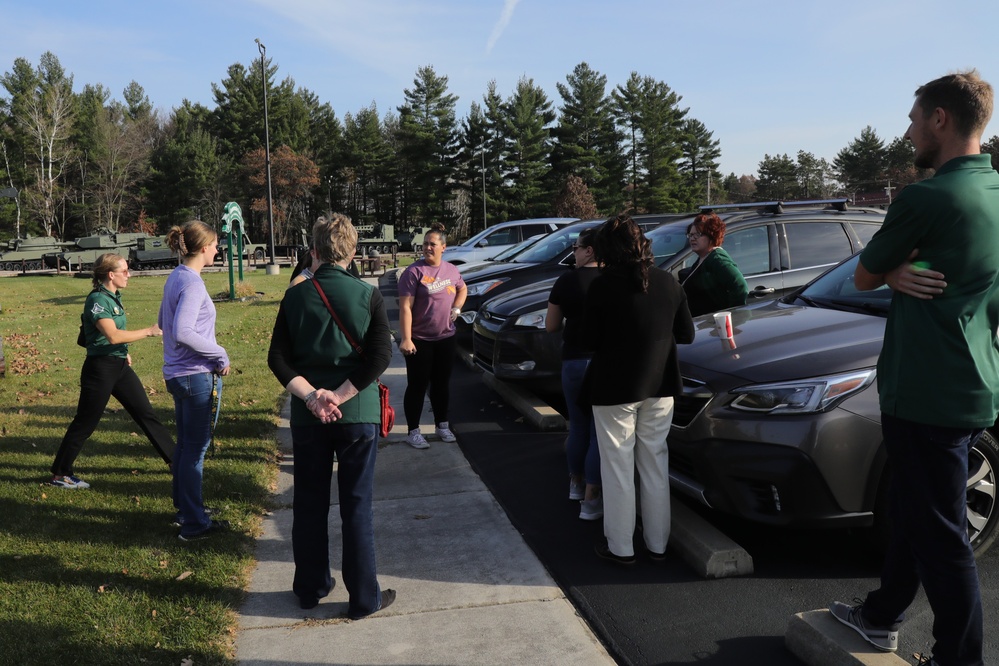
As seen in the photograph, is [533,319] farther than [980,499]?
Yes

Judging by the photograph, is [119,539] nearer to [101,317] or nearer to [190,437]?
[190,437]

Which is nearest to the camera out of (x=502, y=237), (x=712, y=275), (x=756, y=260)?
(x=712, y=275)

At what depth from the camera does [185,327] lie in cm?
428

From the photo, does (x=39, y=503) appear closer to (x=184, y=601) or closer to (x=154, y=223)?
(x=184, y=601)

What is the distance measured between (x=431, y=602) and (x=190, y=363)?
6.33 feet

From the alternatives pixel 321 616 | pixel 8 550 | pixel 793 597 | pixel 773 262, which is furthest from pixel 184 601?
pixel 773 262

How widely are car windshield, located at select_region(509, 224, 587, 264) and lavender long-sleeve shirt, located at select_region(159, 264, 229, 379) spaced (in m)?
6.78

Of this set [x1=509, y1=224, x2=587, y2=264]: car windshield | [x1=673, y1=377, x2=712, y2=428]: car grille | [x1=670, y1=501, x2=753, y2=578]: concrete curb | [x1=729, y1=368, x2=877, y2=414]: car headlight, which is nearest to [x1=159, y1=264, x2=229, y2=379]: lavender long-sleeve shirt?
[x1=673, y1=377, x2=712, y2=428]: car grille

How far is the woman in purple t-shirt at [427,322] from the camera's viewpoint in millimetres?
6230

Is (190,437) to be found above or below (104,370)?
below

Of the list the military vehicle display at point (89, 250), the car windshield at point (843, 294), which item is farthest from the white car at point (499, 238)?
the military vehicle display at point (89, 250)

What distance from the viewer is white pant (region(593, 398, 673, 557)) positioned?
3.78 meters

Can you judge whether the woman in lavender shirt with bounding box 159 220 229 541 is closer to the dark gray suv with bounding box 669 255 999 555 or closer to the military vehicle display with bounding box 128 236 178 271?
the dark gray suv with bounding box 669 255 999 555

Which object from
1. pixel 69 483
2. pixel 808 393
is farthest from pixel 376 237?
pixel 808 393
